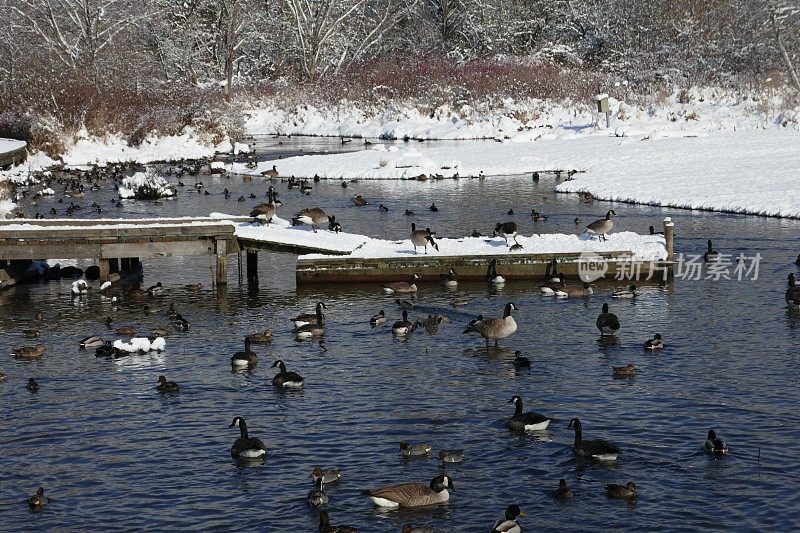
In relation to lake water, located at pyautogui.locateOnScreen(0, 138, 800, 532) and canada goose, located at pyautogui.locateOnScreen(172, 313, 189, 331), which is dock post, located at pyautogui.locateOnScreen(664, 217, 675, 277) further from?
canada goose, located at pyautogui.locateOnScreen(172, 313, 189, 331)

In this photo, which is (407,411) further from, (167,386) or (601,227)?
(601,227)

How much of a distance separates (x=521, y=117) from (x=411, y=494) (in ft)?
208

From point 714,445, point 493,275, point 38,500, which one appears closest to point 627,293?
point 493,275

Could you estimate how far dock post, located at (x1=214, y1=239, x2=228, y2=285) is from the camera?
1368 inches

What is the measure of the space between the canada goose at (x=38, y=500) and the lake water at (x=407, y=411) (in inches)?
7.4

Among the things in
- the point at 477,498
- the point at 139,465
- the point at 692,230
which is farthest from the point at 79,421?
the point at 692,230

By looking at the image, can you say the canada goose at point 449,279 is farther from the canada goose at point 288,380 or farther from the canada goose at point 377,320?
the canada goose at point 288,380

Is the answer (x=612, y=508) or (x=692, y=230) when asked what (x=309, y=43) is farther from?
(x=612, y=508)

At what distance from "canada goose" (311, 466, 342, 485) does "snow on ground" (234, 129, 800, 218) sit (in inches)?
1129

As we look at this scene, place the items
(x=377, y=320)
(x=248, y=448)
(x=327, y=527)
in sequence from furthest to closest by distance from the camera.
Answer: (x=377, y=320) < (x=248, y=448) < (x=327, y=527)

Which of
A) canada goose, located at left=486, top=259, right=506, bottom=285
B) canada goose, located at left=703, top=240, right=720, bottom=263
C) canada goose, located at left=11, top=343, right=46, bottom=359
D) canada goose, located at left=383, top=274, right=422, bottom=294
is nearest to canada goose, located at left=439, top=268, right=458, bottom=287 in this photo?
canada goose, located at left=486, top=259, right=506, bottom=285

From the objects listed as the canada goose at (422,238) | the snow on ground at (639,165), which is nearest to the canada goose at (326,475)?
the canada goose at (422,238)

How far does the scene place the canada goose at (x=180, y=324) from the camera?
28281 millimetres

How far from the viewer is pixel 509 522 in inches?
601
